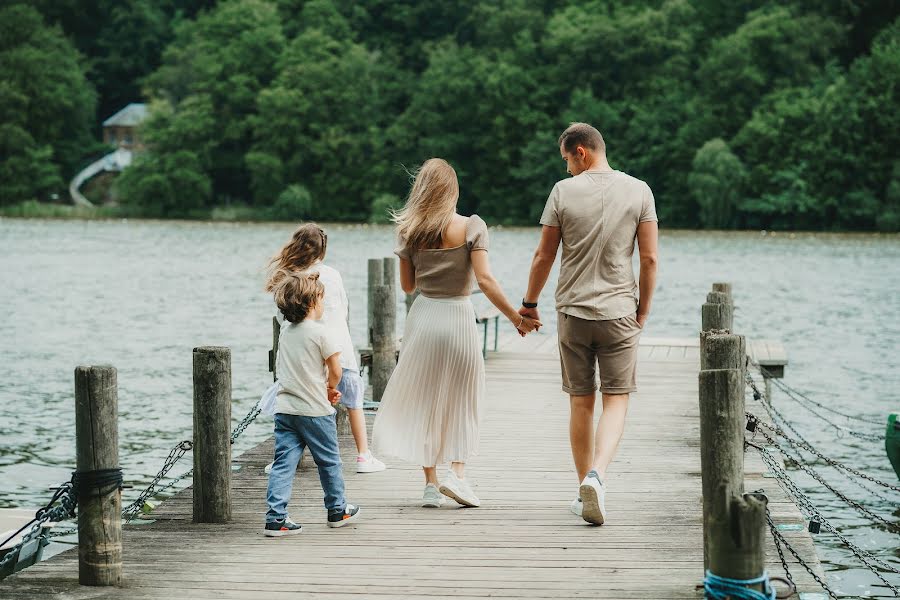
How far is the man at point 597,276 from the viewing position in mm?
6078

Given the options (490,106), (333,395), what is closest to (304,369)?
(333,395)

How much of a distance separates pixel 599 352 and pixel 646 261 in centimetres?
49

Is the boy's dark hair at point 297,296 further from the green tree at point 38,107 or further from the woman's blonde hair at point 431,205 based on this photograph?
the green tree at point 38,107

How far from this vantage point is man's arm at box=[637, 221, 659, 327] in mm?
6145

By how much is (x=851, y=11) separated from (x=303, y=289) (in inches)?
3254

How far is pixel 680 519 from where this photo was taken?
6.52 metres

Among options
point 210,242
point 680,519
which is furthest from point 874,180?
point 680,519

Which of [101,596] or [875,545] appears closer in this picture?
[101,596]

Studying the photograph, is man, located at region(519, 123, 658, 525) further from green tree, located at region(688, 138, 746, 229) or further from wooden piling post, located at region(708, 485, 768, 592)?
green tree, located at region(688, 138, 746, 229)

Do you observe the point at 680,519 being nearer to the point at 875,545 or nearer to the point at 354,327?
the point at 875,545

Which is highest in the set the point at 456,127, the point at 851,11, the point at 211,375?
the point at 851,11

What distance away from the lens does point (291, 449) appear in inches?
239

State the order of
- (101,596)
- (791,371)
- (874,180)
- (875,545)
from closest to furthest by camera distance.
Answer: (101,596), (875,545), (791,371), (874,180)

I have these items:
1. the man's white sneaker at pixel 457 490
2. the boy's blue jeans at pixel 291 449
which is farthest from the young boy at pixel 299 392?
the man's white sneaker at pixel 457 490
